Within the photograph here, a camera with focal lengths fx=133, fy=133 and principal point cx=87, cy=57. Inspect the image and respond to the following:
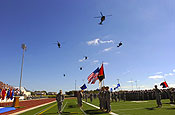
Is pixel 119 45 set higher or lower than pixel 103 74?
higher

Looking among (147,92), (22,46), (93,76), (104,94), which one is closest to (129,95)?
(147,92)

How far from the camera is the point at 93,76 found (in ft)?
65.9

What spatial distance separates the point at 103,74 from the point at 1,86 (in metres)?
19.5

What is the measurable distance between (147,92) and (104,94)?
2008 cm

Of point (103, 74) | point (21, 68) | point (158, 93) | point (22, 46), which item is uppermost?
point (22, 46)

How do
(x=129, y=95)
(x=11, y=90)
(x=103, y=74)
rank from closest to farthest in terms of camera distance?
(x=103, y=74)
(x=11, y=90)
(x=129, y=95)

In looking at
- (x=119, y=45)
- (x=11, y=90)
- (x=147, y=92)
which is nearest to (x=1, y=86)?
(x=11, y=90)

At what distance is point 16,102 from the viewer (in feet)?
64.5

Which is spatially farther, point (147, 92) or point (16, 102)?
point (147, 92)

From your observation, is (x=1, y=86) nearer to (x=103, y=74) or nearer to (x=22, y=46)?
(x=103, y=74)

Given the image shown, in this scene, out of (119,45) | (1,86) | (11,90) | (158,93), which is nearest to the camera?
(158,93)

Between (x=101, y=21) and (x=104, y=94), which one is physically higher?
(x=101, y=21)

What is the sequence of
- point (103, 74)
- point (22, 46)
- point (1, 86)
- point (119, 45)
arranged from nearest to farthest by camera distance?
point (103, 74)
point (119, 45)
point (1, 86)
point (22, 46)

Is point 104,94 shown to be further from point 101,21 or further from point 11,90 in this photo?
point 11,90
